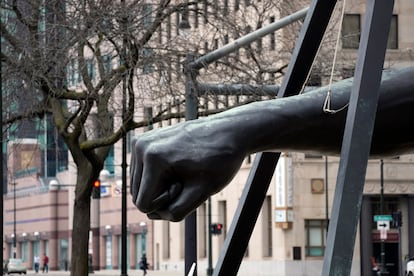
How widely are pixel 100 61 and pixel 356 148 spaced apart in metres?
23.9

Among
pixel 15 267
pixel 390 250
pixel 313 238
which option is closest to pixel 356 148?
pixel 390 250

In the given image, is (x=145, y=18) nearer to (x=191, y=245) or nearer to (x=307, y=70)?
(x=191, y=245)

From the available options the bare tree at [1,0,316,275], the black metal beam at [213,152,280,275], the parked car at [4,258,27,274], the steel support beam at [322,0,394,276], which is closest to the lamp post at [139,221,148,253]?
the parked car at [4,258,27,274]

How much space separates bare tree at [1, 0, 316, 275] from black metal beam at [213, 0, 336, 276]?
19743mm

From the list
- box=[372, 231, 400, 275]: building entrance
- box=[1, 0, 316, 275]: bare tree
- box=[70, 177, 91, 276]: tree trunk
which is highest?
box=[1, 0, 316, 275]: bare tree

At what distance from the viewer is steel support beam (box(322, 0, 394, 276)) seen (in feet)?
19.5

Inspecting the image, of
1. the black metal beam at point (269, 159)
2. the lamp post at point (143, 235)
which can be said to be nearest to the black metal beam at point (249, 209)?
the black metal beam at point (269, 159)

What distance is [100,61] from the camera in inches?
1169

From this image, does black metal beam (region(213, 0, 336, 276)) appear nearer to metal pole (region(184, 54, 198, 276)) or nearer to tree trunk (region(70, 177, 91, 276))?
metal pole (region(184, 54, 198, 276))

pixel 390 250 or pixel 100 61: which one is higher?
pixel 100 61

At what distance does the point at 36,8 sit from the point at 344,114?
23.7 metres

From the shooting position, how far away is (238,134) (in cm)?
596

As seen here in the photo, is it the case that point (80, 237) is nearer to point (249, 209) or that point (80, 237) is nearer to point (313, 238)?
point (249, 209)

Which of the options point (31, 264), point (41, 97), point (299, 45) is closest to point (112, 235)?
point (31, 264)
